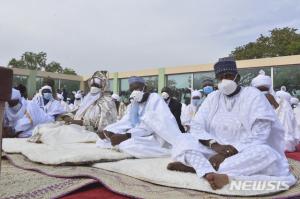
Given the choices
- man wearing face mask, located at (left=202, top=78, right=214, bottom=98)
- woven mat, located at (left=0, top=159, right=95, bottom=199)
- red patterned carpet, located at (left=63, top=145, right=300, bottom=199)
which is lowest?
red patterned carpet, located at (left=63, top=145, right=300, bottom=199)

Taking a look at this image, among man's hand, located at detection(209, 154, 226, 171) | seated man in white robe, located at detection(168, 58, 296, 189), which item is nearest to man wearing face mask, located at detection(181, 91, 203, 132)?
seated man in white robe, located at detection(168, 58, 296, 189)

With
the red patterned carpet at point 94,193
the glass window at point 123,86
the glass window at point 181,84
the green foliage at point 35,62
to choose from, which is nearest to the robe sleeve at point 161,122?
the red patterned carpet at point 94,193

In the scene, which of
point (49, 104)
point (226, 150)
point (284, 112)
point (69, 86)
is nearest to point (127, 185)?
point (226, 150)

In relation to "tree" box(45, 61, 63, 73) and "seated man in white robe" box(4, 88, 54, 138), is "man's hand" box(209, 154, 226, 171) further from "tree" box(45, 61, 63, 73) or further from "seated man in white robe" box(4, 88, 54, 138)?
"tree" box(45, 61, 63, 73)

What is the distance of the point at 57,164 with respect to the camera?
453 centimetres

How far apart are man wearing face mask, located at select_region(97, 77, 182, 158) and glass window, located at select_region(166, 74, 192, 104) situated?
489 inches

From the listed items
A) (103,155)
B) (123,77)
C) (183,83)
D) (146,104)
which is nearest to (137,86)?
(146,104)

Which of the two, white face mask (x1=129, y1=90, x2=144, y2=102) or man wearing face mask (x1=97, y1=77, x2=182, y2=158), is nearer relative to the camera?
man wearing face mask (x1=97, y1=77, x2=182, y2=158)

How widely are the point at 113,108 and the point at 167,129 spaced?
2.33m

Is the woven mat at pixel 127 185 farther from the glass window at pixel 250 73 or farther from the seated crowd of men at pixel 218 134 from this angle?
the glass window at pixel 250 73

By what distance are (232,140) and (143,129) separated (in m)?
1.63

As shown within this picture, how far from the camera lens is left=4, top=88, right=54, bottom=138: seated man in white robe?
725 cm

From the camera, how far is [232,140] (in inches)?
163

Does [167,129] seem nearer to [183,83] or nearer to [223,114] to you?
[223,114]
